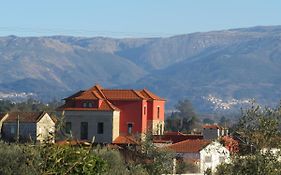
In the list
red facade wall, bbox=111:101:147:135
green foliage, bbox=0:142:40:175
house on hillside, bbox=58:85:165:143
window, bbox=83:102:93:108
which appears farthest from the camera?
red facade wall, bbox=111:101:147:135

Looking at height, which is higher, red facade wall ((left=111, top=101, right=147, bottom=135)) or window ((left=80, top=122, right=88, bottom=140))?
red facade wall ((left=111, top=101, right=147, bottom=135))

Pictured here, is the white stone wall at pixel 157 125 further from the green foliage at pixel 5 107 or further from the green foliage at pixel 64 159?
the green foliage at pixel 64 159

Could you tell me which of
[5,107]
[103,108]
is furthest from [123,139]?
[5,107]

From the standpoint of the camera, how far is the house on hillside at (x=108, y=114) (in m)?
82.3

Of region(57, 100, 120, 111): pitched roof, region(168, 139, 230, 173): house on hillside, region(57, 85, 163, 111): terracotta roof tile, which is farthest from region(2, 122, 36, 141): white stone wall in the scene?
region(168, 139, 230, 173): house on hillside

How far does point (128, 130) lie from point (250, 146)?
55.9 m

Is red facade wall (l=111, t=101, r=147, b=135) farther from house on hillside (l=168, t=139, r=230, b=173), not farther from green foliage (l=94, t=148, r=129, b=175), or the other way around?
green foliage (l=94, t=148, r=129, b=175)

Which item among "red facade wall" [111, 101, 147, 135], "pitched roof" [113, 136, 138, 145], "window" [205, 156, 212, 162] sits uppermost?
"red facade wall" [111, 101, 147, 135]

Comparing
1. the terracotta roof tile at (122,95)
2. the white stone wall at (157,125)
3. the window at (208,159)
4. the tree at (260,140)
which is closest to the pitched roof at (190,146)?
the window at (208,159)

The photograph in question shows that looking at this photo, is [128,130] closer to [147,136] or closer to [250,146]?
[147,136]

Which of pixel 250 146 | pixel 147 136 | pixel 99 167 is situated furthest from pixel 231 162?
pixel 147 136

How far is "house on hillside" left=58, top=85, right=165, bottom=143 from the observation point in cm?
8231

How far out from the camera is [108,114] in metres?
82.6

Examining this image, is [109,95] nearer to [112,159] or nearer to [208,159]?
[208,159]
